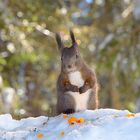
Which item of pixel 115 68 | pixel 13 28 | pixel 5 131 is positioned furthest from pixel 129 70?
pixel 5 131

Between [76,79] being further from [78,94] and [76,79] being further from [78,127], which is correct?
[78,127]

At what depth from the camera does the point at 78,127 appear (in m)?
4.26

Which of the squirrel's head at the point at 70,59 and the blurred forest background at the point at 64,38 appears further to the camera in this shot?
the blurred forest background at the point at 64,38

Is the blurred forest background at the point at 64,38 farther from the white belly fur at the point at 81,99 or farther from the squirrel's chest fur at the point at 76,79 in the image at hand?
the squirrel's chest fur at the point at 76,79

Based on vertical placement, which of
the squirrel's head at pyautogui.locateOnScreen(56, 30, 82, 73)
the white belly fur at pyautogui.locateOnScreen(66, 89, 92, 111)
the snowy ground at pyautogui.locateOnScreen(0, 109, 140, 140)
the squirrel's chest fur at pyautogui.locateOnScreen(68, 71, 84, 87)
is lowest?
the snowy ground at pyautogui.locateOnScreen(0, 109, 140, 140)

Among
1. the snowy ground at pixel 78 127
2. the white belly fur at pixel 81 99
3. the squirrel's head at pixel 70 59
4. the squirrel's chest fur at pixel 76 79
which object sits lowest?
the snowy ground at pixel 78 127

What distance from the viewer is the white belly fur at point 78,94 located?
486 centimetres

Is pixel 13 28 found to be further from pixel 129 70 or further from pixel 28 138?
pixel 28 138

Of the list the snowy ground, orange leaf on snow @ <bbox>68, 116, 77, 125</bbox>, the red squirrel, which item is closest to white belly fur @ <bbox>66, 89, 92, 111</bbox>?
the red squirrel

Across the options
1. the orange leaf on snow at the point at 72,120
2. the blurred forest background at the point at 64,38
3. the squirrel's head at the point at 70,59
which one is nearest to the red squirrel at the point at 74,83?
the squirrel's head at the point at 70,59

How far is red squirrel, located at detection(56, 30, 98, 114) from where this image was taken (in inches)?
191

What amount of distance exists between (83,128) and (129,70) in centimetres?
557

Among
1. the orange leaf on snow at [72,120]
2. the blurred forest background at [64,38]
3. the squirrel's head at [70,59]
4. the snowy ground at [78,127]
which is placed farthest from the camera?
the blurred forest background at [64,38]

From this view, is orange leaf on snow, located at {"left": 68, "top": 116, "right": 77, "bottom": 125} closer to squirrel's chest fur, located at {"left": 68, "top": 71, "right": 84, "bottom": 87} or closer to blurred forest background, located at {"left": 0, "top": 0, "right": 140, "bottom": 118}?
squirrel's chest fur, located at {"left": 68, "top": 71, "right": 84, "bottom": 87}
